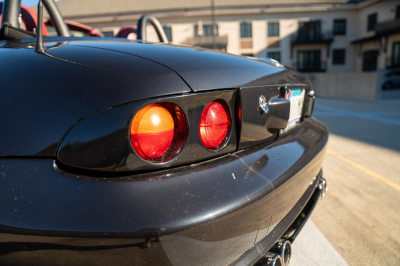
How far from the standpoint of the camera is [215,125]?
0.99m

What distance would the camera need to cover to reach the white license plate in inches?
60.2

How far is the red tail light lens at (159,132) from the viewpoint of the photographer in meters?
0.85

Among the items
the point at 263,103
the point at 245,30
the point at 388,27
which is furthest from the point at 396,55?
the point at 263,103

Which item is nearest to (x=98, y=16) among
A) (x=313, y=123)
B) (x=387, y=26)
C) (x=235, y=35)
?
(x=235, y=35)

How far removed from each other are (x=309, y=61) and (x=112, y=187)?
33.9 meters

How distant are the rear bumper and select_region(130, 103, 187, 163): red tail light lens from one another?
0.07m

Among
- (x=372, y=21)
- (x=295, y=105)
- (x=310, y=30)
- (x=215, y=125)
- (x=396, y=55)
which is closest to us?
(x=215, y=125)

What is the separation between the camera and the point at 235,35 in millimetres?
28953

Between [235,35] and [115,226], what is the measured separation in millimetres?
30165

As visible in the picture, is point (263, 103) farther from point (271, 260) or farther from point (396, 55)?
point (396, 55)

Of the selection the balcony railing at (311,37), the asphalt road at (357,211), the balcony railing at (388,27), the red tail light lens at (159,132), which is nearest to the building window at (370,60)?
the balcony railing at (388,27)

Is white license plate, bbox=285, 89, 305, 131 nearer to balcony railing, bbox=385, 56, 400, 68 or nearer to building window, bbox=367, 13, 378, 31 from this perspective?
balcony railing, bbox=385, 56, 400, 68

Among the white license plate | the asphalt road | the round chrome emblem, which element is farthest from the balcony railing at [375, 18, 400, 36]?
the round chrome emblem

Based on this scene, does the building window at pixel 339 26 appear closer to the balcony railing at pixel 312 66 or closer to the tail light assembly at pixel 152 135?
the balcony railing at pixel 312 66
